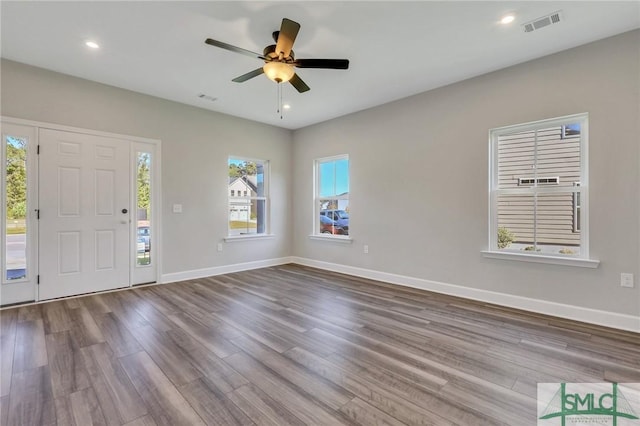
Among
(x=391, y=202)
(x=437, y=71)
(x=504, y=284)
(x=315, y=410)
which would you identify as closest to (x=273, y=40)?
(x=437, y=71)

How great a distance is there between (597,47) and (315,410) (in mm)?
4160

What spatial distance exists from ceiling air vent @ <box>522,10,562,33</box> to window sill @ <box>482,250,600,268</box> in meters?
2.30

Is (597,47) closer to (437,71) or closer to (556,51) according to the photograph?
(556,51)

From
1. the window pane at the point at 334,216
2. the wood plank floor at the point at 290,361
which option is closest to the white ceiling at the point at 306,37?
the window pane at the point at 334,216

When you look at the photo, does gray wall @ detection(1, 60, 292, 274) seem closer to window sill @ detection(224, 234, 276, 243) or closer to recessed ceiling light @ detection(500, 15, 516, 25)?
window sill @ detection(224, 234, 276, 243)

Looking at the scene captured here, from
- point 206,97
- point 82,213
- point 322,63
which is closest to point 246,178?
point 206,97

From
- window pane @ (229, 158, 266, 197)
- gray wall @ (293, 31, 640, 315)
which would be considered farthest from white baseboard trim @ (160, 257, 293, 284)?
window pane @ (229, 158, 266, 197)

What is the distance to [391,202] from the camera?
4.65 meters

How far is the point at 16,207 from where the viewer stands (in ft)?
11.4

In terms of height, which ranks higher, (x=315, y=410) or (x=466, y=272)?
(x=466, y=272)

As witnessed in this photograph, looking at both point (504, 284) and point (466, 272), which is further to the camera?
point (466, 272)

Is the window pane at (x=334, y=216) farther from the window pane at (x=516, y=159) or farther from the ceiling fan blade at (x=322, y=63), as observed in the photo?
the ceiling fan blade at (x=322, y=63)

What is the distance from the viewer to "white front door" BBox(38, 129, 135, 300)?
144 inches

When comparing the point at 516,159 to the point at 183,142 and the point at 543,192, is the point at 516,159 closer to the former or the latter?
the point at 543,192
